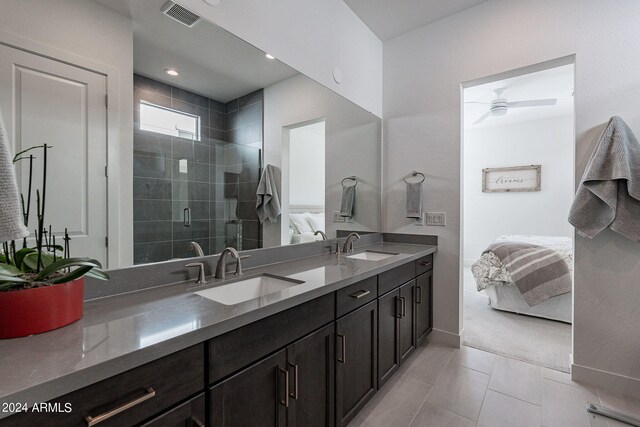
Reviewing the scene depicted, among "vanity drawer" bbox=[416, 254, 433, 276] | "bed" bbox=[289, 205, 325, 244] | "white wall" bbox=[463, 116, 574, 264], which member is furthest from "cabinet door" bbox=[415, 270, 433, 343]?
"white wall" bbox=[463, 116, 574, 264]

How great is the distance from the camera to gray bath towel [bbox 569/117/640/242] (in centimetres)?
171

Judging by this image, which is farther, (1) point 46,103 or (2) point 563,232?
(2) point 563,232

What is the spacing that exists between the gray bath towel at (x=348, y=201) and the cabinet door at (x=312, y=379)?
51.6 inches

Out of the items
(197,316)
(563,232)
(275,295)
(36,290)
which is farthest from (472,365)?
(563,232)

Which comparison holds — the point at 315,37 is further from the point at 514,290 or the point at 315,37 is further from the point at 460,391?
the point at 514,290

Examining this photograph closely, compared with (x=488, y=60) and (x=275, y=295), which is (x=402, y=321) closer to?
(x=275, y=295)

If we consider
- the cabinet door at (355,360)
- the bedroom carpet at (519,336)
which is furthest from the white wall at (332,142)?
the bedroom carpet at (519,336)

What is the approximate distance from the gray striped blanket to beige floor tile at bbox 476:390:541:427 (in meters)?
1.52

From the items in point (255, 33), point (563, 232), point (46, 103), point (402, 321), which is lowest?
point (402, 321)

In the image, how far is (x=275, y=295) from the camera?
3.63ft

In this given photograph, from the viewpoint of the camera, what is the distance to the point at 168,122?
1.30 metres

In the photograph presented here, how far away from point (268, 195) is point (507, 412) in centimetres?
193

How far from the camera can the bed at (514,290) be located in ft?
9.52

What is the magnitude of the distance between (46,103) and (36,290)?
66 centimetres
